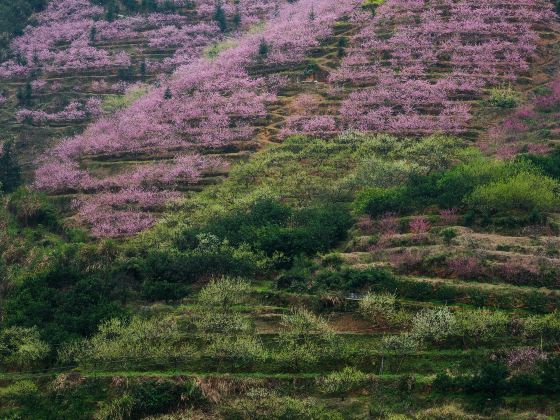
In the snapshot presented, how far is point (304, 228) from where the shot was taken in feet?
219

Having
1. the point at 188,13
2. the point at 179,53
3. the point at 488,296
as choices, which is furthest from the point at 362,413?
the point at 188,13

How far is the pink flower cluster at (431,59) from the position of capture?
8681 cm

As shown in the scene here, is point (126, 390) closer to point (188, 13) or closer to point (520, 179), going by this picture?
point (520, 179)

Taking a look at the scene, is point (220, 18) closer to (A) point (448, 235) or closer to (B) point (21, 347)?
(A) point (448, 235)

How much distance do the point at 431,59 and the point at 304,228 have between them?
39647 millimetres

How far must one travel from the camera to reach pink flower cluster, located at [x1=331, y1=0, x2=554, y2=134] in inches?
3418

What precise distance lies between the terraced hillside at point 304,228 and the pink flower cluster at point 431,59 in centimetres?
33

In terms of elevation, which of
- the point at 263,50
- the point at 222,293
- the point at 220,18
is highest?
the point at 220,18

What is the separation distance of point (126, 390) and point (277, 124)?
47.6 meters

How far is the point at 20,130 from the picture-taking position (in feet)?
332

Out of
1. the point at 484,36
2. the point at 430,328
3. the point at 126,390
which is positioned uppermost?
the point at 484,36

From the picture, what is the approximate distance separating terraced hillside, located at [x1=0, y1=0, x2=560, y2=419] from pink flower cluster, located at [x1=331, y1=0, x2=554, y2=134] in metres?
0.33

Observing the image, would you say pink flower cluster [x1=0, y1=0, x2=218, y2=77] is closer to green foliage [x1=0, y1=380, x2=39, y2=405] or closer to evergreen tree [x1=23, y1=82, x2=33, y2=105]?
evergreen tree [x1=23, y1=82, x2=33, y2=105]

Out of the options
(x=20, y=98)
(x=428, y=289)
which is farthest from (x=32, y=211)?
(x=428, y=289)
